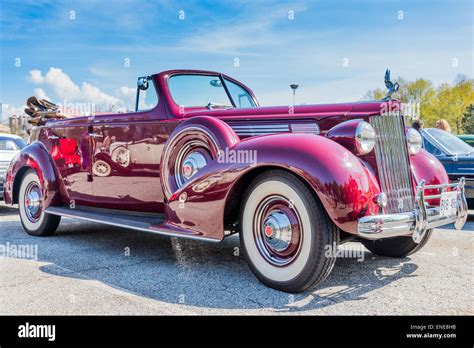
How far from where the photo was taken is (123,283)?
141 inches

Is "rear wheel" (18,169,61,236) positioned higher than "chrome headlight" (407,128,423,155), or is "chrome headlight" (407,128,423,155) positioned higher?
"chrome headlight" (407,128,423,155)

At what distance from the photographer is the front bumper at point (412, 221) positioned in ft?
10.0

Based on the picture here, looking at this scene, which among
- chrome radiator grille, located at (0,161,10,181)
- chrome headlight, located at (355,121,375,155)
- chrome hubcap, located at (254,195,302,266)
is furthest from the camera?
chrome radiator grille, located at (0,161,10,181)

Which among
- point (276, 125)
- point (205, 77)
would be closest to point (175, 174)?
point (276, 125)

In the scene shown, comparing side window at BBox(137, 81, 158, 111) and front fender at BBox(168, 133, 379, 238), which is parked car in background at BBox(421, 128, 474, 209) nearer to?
front fender at BBox(168, 133, 379, 238)

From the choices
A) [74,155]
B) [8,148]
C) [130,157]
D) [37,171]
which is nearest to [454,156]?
[130,157]

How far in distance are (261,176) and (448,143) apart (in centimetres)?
512

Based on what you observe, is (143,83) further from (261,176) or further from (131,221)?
(261,176)

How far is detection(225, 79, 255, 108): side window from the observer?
17.7 feet

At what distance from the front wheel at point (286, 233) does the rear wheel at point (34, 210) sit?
3.25m

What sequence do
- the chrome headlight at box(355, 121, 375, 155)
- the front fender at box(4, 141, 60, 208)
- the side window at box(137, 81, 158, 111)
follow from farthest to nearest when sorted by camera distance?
1. the front fender at box(4, 141, 60, 208)
2. the side window at box(137, 81, 158, 111)
3. the chrome headlight at box(355, 121, 375, 155)

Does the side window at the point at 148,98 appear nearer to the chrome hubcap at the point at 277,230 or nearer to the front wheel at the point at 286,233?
the front wheel at the point at 286,233

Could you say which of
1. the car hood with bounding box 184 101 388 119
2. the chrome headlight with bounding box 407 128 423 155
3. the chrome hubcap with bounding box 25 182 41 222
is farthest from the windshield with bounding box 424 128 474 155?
the chrome hubcap with bounding box 25 182 41 222
